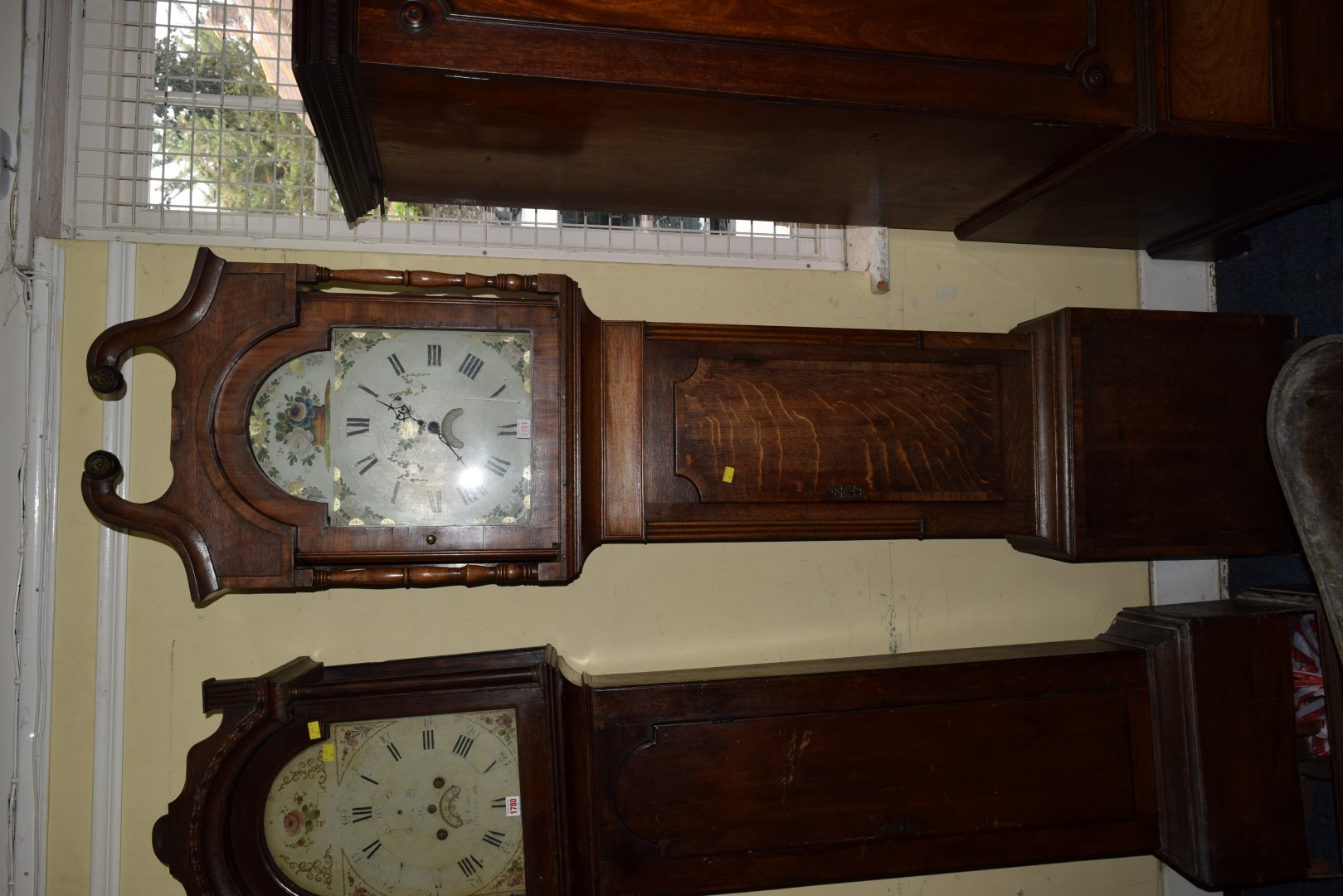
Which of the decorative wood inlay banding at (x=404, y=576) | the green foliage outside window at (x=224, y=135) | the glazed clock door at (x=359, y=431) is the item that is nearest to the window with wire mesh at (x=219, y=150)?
the green foliage outside window at (x=224, y=135)

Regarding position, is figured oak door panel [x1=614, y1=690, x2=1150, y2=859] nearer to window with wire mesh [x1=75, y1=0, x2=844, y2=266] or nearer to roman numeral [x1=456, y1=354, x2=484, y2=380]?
roman numeral [x1=456, y1=354, x2=484, y2=380]

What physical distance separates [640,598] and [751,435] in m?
0.45

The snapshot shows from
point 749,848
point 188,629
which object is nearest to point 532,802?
point 749,848

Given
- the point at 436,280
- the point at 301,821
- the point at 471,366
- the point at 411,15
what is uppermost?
the point at 411,15

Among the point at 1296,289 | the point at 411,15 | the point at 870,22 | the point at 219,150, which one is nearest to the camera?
the point at 411,15

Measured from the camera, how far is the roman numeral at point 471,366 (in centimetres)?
136

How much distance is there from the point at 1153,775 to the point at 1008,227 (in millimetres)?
1148

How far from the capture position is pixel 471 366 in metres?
1.36

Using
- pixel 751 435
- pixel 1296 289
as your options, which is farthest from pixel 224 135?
pixel 1296 289

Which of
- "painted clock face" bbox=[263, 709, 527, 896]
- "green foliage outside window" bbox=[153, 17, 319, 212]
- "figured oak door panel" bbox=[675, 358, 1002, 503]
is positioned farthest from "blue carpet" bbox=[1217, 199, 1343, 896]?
"green foliage outside window" bbox=[153, 17, 319, 212]

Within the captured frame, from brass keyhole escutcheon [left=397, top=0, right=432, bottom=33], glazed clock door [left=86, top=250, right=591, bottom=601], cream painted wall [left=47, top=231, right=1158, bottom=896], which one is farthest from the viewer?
cream painted wall [left=47, top=231, right=1158, bottom=896]

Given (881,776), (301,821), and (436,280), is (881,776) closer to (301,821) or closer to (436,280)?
(301,821)

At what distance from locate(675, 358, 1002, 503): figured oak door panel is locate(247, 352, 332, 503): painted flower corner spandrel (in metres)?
0.59

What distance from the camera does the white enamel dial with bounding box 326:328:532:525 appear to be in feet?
4.36
